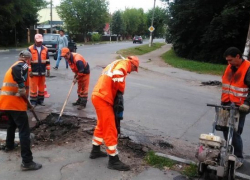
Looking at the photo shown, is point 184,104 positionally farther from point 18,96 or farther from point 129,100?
point 18,96

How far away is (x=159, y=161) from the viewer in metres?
4.53

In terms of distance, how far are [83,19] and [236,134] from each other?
175 feet

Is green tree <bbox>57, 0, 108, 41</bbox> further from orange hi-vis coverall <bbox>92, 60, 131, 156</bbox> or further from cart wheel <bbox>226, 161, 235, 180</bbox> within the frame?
cart wheel <bbox>226, 161, 235, 180</bbox>

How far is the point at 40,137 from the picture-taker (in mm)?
5293

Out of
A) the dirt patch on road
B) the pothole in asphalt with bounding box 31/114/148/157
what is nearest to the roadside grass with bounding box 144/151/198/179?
the dirt patch on road

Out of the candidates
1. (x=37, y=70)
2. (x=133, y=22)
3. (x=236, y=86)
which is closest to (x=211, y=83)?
(x=37, y=70)

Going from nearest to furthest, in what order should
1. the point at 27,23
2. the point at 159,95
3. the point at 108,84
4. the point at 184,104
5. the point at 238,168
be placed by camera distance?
the point at 108,84 < the point at 238,168 < the point at 184,104 < the point at 159,95 < the point at 27,23

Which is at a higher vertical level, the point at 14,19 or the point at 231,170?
the point at 14,19

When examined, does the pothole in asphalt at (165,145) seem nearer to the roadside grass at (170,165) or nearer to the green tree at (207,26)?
the roadside grass at (170,165)

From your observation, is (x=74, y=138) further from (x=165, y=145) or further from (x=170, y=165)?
(x=170, y=165)

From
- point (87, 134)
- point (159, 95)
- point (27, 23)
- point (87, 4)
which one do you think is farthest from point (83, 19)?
point (87, 134)

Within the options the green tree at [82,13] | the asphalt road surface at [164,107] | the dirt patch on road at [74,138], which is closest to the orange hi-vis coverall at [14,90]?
the dirt patch on road at [74,138]

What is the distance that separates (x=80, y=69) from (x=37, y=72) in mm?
1075

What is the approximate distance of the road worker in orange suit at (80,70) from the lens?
23.8 ft
